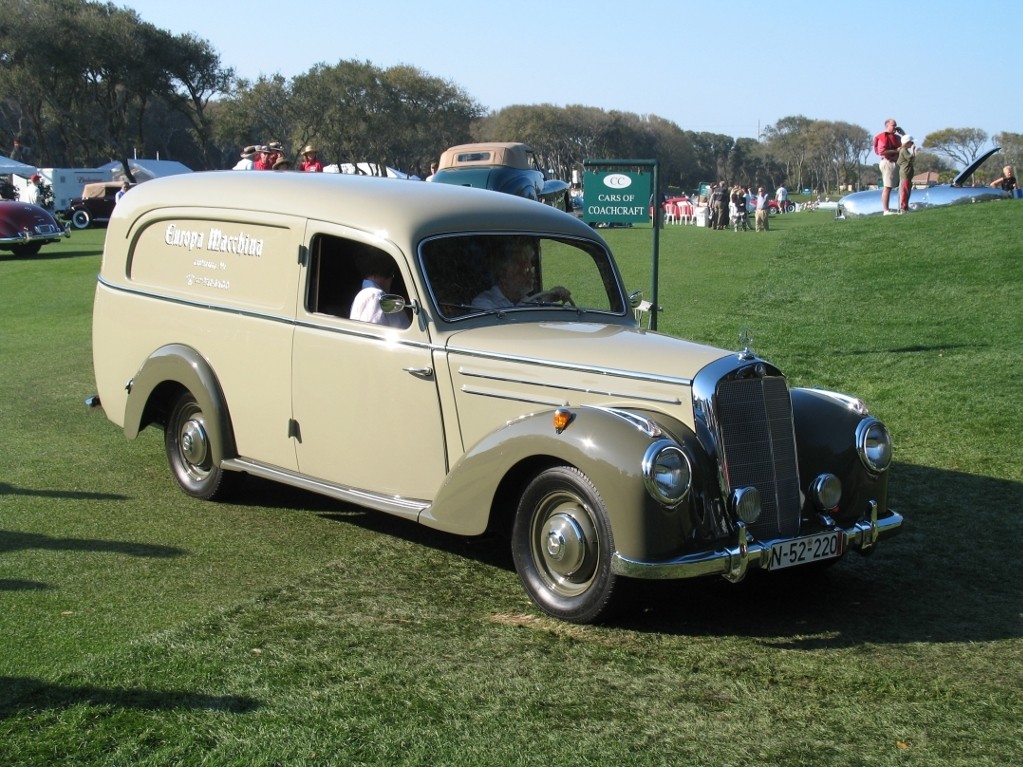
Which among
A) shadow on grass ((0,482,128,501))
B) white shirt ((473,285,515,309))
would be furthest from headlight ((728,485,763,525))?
shadow on grass ((0,482,128,501))

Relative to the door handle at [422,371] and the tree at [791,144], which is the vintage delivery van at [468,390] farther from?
the tree at [791,144]

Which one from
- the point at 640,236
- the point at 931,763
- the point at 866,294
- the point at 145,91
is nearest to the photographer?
the point at 931,763

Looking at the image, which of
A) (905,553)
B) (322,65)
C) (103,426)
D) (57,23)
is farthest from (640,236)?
(322,65)

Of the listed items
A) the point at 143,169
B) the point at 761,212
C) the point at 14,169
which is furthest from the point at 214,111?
the point at 761,212

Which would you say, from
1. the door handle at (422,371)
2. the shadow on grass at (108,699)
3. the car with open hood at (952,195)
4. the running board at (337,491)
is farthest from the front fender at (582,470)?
the car with open hood at (952,195)

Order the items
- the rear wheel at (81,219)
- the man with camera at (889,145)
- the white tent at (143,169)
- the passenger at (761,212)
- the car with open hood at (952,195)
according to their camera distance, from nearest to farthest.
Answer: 1. the man with camera at (889,145)
2. the car with open hood at (952,195)
3. the passenger at (761,212)
4. the rear wheel at (81,219)
5. the white tent at (143,169)

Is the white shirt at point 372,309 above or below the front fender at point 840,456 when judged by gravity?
above

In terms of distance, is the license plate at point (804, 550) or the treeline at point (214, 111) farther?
the treeline at point (214, 111)

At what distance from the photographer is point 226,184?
295 inches

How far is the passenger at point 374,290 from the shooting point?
643 cm

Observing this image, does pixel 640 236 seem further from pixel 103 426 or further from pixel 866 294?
pixel 103 426

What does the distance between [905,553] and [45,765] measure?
193 inches

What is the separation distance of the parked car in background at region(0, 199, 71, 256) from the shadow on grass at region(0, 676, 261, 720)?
76.0 feet

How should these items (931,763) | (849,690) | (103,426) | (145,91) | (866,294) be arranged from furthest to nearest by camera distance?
(145,91)
(866,294)
(103,426)
(849,690)
(931,763)
